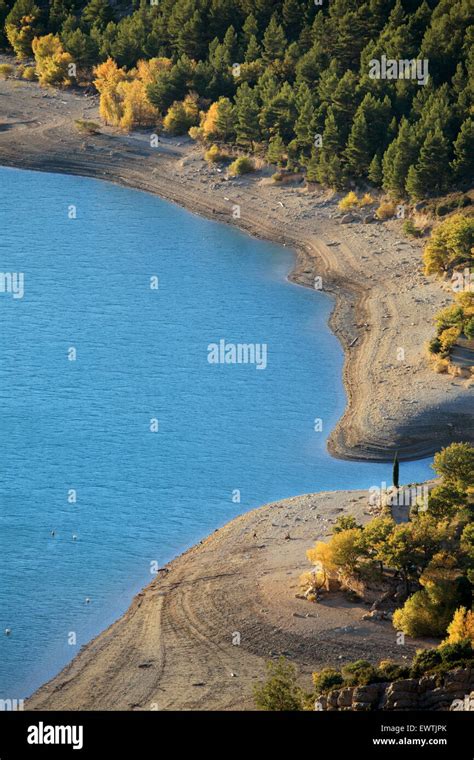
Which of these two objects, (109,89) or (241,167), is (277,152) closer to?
(241,167)

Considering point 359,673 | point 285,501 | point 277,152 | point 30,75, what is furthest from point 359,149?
point 359,673

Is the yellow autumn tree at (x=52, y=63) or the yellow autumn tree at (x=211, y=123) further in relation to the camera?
the yellow autumn tree at (x=52, y=63)

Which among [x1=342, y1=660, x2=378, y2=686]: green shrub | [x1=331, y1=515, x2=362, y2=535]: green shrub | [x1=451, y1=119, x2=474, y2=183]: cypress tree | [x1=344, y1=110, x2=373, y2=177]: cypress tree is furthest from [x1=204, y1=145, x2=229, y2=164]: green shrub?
[x1=342, y1=660, x2=378, y2=686]: green shrub

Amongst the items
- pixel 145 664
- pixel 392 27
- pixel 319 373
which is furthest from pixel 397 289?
pixel 145 664

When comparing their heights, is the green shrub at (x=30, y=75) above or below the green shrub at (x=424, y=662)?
above

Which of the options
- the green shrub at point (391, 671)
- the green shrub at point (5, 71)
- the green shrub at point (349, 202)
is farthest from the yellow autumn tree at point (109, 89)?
the green shrub at point (391, 671)

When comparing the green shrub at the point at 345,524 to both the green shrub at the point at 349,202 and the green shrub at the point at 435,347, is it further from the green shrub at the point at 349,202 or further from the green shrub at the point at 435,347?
the green shrub at the point at 349,202
